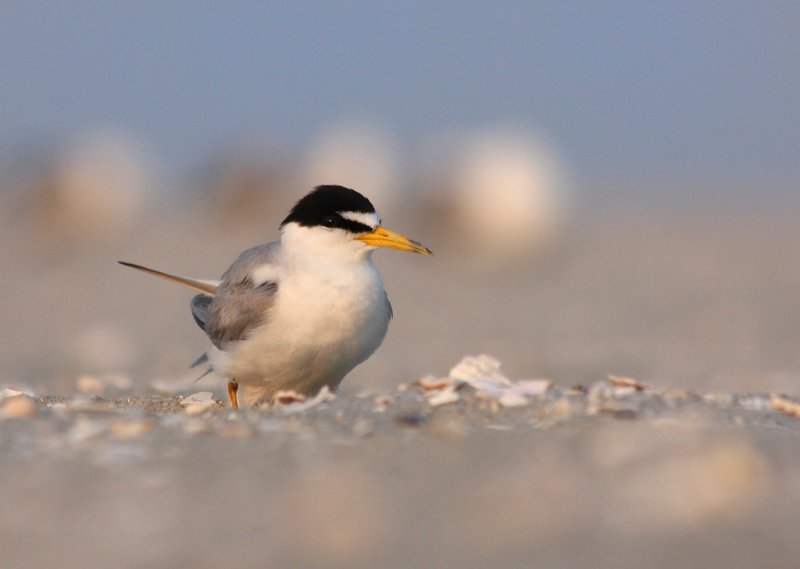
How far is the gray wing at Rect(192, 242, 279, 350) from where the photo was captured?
4.55 metres

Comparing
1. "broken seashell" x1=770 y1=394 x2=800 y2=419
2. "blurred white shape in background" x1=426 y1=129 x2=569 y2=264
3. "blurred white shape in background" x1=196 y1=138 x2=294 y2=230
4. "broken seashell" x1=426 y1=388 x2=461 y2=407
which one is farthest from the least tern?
"blurred white shape in background" x1=196 y1=138 x2=294 y2=230

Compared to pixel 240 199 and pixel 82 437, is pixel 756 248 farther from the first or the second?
pixel 82 437

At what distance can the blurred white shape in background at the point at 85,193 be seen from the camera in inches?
605

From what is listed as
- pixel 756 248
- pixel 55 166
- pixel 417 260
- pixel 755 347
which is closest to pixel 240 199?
Result: pixel 55 166

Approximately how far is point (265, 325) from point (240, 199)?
1257 cm

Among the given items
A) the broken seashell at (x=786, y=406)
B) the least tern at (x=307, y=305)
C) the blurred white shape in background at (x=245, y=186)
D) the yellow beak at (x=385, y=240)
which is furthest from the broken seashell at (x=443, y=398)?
the blurred white shape in background at (x=245, y=186)

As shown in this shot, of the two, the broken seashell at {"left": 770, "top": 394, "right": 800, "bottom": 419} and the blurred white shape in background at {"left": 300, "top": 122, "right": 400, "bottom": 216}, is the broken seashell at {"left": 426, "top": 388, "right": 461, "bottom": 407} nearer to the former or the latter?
the broken seashell at {"left": 770, "top": 394, "right": 800, "bottom": 419}

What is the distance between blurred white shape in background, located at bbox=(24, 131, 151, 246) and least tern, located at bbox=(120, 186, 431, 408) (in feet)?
36.0

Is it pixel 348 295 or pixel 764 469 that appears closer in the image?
pixel 764 469

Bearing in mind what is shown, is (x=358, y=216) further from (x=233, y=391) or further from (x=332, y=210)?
(x=233, y=391)

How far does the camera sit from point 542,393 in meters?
4.07

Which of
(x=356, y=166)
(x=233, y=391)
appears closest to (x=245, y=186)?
(x=356, y=166)

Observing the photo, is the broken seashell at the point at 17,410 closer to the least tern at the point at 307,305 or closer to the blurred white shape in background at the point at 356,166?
the least tern at the point at 307,305

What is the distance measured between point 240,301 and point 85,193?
11.7 m
